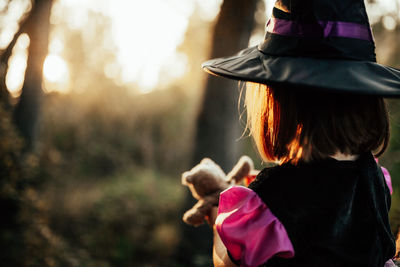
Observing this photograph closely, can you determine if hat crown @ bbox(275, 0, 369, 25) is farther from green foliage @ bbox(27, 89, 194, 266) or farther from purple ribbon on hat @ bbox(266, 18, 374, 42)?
green foliage @ bbox(27, 89, 194, 266)

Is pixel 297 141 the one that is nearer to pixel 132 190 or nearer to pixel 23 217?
pixel 23 217

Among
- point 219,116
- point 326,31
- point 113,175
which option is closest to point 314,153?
point 326,31

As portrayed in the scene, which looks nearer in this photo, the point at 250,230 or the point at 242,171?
the point at 250,230

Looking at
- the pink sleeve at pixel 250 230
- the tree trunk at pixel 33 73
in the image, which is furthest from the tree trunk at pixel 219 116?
the pink sleeve at pixel 250 230

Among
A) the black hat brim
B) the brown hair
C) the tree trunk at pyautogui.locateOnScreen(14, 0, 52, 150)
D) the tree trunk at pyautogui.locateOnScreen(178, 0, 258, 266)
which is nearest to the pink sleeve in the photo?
the brown hair

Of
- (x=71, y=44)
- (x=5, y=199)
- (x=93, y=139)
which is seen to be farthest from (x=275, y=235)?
(x=71, y=44)

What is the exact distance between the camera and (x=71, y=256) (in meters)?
5.38

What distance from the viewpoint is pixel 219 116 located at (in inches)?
202

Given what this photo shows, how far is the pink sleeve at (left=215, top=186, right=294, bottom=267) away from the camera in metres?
1.14

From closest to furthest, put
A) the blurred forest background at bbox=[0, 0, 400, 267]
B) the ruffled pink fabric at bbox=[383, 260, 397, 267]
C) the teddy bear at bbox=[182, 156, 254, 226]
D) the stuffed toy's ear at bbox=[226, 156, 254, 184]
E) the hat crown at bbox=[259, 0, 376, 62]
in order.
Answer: the hat crown at bbox=[259, 0, 376, 62]
the ruffled pink fabric at bbox=[383, 260, 397, 267]
the teddy bear at bbox=[182, 156, 254, 226]
the stuffed toy's ear at bbox=[226, 156, 254, 184]
the blurred forest background at bbox=[0, 0, 400, 267]

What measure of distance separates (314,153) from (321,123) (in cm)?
10

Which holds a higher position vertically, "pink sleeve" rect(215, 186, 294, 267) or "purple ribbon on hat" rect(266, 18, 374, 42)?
"purple ribbon on hat" rect(266, 18, 374, 42)

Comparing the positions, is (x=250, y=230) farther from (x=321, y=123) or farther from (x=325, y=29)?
(x=325, y=29)

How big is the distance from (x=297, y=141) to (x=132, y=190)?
7335 mm
